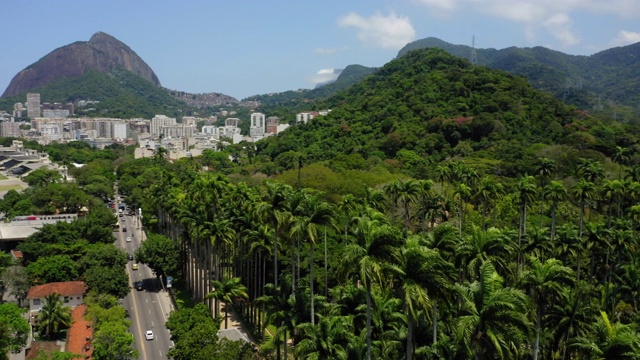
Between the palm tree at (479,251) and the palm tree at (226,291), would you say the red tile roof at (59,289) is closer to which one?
the palm tree at (226,291)

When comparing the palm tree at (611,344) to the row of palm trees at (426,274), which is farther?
the row of palm trees at (426,274)

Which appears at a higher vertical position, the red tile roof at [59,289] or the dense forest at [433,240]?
the dense forest at [433,240]

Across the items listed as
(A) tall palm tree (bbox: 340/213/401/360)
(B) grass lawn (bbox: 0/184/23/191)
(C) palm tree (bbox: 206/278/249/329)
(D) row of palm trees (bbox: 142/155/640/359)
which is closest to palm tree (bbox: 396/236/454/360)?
(D) row of palm trees (bbox: 142/155/640/359)

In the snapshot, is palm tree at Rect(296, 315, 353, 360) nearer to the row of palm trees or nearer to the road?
the row of palm trees

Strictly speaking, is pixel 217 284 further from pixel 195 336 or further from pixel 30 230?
pixel 30 230

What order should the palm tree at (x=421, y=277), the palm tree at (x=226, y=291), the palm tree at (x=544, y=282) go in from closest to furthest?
the palm tree at (x=421, y=277) < the palm tree at (x=544, y=282) < the palm tree at (x=226, y=291)

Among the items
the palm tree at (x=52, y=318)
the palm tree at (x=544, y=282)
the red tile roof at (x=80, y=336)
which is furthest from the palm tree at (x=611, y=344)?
the palm tree at (x=52, y=318)
